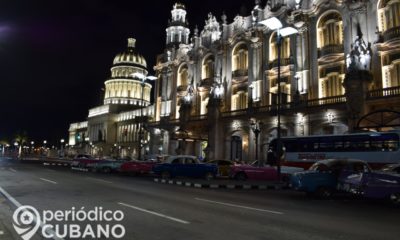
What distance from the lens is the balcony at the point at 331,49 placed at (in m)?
33.1

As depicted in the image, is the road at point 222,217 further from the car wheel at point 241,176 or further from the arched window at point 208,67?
the arched window at point 208,67

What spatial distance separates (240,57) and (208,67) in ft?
23.2

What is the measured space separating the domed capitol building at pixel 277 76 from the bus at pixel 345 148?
2456 mm

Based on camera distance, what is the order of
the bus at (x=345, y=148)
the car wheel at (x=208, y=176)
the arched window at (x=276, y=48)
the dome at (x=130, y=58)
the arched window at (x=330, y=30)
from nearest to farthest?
the bus at (x=345, y=148) → the car wheel at (x=208, y=176) → the arched window at (x=330, y=30) → the arched window at (x=276, y=48) → the dome at (x=130, y=58)

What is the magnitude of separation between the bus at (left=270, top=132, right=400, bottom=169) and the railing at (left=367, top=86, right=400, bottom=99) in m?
7.59

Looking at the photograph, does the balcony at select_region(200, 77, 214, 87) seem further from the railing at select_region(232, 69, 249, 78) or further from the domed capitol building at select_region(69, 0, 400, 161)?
the railing at select_region(232, 69, 249, 78)

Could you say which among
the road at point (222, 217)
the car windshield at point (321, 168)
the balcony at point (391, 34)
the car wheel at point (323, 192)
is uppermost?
the balcony at point (391, 34)

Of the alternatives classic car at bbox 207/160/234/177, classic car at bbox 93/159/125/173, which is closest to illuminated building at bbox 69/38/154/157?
classic car at bbox 93/159/125/173

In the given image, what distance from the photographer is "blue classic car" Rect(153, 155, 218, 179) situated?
24000 millimetres

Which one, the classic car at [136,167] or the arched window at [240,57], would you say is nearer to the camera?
the classic car at [136,167]

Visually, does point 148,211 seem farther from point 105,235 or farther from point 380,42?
point 380,42

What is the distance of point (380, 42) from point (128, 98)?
91.1 metres

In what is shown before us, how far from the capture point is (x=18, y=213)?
9.27 metres

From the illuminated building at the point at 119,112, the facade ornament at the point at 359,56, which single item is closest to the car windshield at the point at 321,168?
the facade ornament at the point at 359,56
